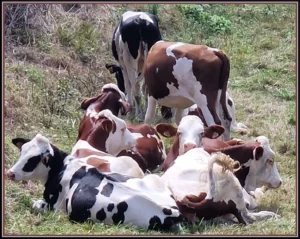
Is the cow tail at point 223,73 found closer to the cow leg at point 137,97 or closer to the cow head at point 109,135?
the cow head at point 109,135

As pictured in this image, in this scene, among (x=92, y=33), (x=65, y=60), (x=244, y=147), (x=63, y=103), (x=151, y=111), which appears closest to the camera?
(x=244, y=147)

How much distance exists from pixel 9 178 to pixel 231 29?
365 inches

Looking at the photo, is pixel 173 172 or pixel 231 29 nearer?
pixel 173 172

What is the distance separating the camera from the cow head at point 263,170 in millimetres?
7934

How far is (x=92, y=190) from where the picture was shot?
22.6 ft

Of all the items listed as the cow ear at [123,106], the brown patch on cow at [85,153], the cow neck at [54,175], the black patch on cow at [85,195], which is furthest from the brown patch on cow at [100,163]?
the cow ear at [123,106]

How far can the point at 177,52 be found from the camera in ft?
31.0

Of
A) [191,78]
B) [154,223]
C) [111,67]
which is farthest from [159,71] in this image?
[154,223]

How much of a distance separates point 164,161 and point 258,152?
1.30 meters

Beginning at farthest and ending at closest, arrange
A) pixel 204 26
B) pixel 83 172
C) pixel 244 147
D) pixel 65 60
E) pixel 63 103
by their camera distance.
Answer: pixel 204 26, pixel 65 60, pixel 63 103, pixel 244 147, pixel 83 172

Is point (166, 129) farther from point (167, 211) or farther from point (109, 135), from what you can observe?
point (167, 211)

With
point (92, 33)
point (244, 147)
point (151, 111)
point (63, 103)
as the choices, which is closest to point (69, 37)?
point (92, 33)

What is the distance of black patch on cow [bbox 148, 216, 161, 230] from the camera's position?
663cm

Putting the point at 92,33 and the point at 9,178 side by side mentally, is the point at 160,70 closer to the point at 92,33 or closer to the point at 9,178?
the point at 9,178
